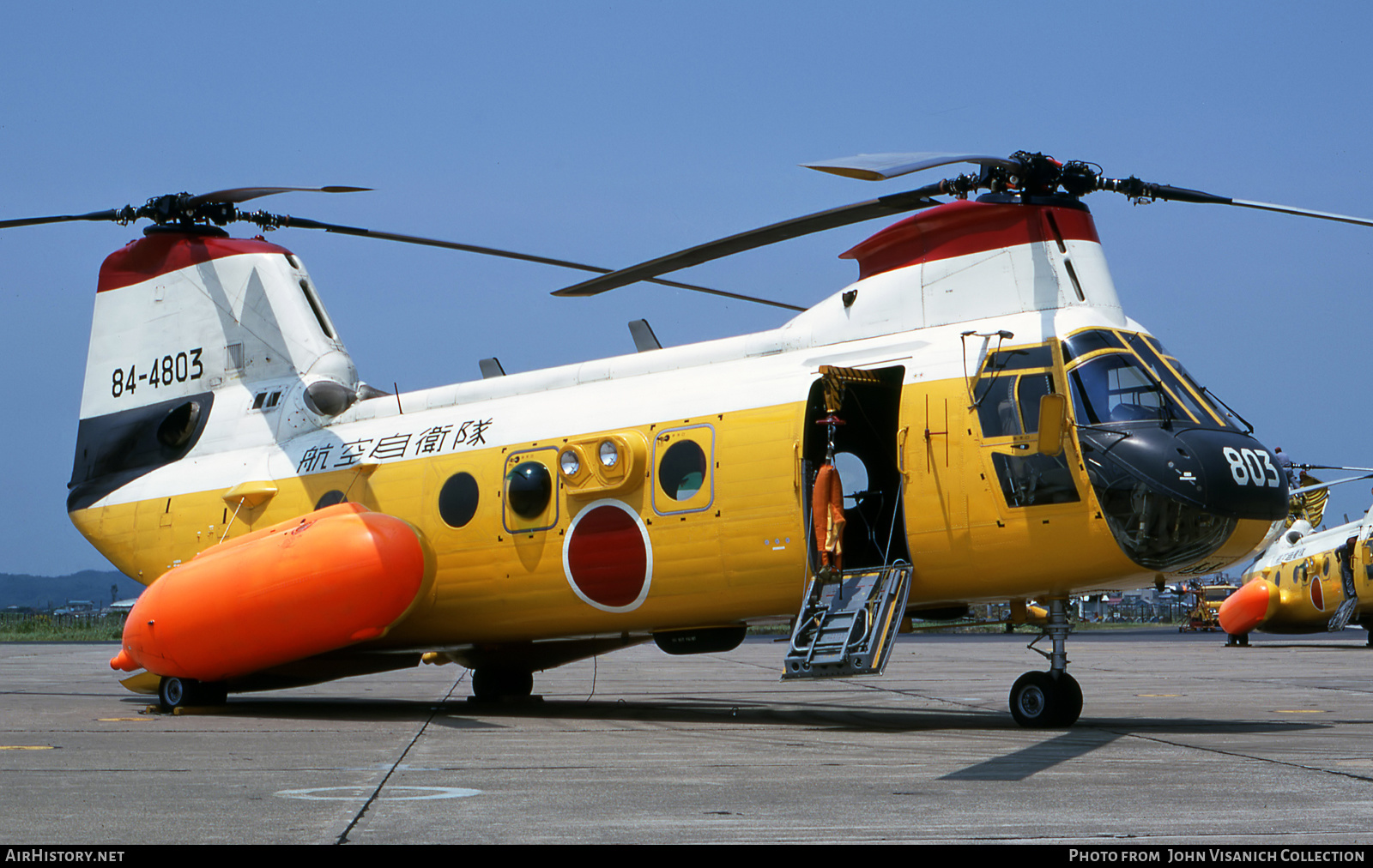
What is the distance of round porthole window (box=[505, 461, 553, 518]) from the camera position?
1420 cm

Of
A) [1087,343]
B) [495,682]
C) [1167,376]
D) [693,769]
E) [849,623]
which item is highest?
[1087,343]

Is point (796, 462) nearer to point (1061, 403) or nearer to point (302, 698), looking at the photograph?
point (1061, 403)

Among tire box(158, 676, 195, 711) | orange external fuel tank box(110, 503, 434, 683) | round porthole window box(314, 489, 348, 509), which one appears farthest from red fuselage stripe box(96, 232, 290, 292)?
tire box(158, 676, 195, 711)

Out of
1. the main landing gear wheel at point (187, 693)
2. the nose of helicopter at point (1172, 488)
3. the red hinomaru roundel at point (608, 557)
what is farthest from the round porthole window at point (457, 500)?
the nose of helicopter at point (1172, 488)

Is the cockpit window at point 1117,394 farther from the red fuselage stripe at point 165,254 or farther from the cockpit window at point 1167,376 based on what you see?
the red fuselage stripe at point 165,254

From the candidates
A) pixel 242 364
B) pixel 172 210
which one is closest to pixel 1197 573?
pixel 242 364

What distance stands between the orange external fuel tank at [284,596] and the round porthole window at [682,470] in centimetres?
297

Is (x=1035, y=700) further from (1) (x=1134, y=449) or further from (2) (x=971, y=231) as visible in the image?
(2) (x=971, y=231)

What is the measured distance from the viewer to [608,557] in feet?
44.6

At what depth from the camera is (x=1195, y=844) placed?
589 cm

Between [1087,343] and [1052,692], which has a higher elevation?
[1087,343]

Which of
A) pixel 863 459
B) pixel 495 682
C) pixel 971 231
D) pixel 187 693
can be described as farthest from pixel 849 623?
pixel 187 693

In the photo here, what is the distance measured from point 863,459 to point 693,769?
488cm
